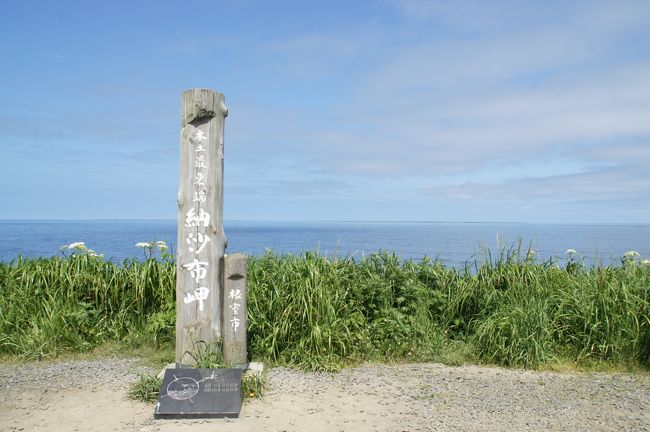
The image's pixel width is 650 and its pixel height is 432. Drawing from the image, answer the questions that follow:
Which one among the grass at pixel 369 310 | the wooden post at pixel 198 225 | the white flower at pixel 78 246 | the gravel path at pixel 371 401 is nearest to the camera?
the gravel path at pixel 371 401

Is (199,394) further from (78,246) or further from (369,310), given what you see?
(78,246)

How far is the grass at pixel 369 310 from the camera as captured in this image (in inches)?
234

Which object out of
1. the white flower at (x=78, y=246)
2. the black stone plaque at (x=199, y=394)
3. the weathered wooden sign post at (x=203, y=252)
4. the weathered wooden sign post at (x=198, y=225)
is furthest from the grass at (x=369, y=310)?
the black stone plaque at (x=199, y=394)

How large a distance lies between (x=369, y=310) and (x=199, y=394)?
9.00ft

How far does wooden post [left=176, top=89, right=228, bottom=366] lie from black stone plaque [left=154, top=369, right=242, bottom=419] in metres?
0.64

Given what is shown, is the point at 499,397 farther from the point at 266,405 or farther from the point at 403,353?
the point at 266,405

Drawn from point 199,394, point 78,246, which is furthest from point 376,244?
point 199,394

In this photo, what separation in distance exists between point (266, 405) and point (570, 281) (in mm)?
4399

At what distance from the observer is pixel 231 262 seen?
211 inches

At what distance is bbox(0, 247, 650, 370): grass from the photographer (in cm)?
595

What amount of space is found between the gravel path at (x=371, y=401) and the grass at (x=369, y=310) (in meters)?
0.33

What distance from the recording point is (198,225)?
17.4 feet

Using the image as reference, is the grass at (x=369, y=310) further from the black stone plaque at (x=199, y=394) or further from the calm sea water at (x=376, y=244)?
the black stone plaque at (x=199, y=394)

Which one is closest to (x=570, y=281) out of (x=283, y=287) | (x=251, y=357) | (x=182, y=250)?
(x=283, y=287)
